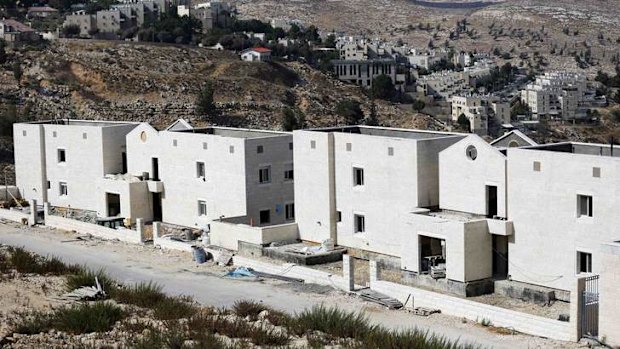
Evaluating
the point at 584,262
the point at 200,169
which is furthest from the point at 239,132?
the point at 584,262

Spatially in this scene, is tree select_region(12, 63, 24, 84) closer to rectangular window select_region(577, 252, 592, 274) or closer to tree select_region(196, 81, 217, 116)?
tree select_region(196, 81, 217, 116)

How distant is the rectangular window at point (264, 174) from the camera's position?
31906 millimetres

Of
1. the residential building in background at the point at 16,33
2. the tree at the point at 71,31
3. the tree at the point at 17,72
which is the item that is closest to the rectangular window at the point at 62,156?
the tree at the point at 17,72

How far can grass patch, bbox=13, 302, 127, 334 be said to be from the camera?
18.1 metres

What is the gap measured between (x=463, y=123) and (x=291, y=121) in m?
28.3

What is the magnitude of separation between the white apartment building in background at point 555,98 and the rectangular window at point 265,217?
296 feet

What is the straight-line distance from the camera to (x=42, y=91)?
8000 cm

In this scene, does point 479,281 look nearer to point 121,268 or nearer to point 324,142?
point 324,142

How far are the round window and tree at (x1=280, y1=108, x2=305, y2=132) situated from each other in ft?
177

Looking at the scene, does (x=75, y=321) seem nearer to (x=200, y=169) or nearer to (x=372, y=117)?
(x=200, y=169)

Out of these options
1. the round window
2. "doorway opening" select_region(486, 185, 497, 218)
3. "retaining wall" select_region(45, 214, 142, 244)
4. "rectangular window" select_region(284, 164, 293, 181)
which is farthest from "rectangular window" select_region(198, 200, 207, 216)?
"doorway opening" select_region(486, 185, 497, 218)

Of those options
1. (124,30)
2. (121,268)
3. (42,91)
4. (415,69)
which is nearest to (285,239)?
(121,268)

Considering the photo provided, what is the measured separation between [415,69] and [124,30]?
44.6 meters

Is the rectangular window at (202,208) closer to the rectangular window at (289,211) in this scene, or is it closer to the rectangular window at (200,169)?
the rectangular window at (200,169)
